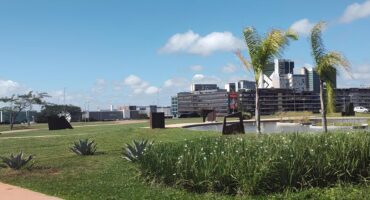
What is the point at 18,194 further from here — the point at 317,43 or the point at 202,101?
the point at 202,101

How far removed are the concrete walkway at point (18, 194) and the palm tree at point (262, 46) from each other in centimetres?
940

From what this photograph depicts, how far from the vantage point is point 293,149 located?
1001 centimetres

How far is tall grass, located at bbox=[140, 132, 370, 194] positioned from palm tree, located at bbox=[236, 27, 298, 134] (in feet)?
27.4

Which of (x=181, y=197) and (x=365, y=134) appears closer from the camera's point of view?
(x=181, y=197)

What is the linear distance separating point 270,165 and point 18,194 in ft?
17.8

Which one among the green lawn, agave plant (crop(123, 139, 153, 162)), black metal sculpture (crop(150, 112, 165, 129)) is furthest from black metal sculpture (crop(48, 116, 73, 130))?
agave plant (crop(123, 139, 153, 162))

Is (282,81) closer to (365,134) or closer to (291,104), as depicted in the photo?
(291,104)

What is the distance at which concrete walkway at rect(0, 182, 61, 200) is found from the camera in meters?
10.8

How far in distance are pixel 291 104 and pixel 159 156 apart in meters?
57.0

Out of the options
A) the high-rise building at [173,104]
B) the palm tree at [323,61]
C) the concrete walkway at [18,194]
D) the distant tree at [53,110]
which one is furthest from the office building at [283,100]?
the concrete walkway at [18,194]

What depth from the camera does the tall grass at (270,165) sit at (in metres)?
9.43

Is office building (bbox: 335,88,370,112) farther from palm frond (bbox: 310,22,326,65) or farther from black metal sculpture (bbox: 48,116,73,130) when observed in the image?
palm frond (bbox: 310,22,326,65)

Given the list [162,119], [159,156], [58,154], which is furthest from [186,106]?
[159,156]

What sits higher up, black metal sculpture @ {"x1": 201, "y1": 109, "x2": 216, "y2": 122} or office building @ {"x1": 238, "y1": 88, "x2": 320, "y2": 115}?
office building @ {"x1": 238, "y1": 88, "x2": 320, "y2": 115}
